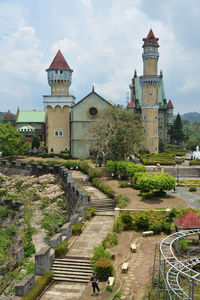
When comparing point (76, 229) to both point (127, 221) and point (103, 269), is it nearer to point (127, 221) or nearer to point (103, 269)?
point (127, 221)

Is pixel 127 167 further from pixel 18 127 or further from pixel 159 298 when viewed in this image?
pixel 18 127

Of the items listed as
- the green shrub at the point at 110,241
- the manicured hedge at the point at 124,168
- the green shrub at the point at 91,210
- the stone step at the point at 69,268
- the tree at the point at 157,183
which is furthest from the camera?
the manicured hedge at the point at 124,168

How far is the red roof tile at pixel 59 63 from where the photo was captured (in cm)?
6300

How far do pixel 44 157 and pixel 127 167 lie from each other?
2542 centimetres

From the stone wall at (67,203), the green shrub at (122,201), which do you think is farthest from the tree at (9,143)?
the green shrub at (122,201)

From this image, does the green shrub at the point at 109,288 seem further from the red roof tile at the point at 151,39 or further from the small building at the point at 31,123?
the red roof tile at the point at 151,39

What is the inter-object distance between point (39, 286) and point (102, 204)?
16219 millimetres

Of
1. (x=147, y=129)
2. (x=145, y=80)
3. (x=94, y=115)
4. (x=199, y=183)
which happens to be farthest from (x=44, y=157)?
(x=199, y=183)

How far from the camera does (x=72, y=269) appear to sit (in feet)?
58.0

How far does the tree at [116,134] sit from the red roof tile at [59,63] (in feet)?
59.0

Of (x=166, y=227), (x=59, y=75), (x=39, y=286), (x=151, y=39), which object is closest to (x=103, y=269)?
(x=39, y=286)

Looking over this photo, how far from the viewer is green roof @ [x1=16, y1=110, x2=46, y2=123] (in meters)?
73.8

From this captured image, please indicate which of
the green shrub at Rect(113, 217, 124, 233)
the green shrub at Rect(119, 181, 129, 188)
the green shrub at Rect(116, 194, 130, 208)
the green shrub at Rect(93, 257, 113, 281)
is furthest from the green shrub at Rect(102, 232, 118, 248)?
the green shrub at Rect(119, 181, 129, 188)

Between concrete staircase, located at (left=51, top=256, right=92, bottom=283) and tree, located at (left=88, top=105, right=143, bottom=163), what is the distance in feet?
97.7
